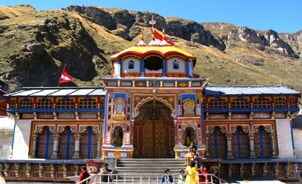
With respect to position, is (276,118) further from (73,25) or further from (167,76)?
(73,25)

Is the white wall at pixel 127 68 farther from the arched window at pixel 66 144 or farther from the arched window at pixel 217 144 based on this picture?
the arched window at pixel 217 144

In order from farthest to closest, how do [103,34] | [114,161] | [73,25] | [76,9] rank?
[76,9]
[103,34]
[73,25]
[114,161]

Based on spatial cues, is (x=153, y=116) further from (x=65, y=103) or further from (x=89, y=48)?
(x=89, y=48)

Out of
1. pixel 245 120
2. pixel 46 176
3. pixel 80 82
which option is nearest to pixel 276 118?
pixel 245 120

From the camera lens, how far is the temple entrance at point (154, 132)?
1169 inches

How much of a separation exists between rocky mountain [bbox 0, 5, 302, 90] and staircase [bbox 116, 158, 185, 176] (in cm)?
1679

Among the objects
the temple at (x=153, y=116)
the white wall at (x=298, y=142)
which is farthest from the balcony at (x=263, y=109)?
the white wall at (x=298, y=142)

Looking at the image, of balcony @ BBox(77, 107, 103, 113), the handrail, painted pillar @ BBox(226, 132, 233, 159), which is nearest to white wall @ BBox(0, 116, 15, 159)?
balcony @ BBox(77, 107, 103, 113)

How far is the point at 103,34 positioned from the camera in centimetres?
12575

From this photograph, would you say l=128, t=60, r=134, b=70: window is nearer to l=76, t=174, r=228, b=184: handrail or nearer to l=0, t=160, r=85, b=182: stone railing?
l=0, t=160, r=85, b=182: stone railing

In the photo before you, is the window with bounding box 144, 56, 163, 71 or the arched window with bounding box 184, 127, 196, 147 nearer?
the arched window with bounding box 184, 127, 196, 147

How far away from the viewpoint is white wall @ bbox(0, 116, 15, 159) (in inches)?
1244

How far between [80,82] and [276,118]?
190 feet

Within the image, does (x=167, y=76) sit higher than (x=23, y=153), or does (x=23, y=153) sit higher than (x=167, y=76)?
(x=167, y=76)
